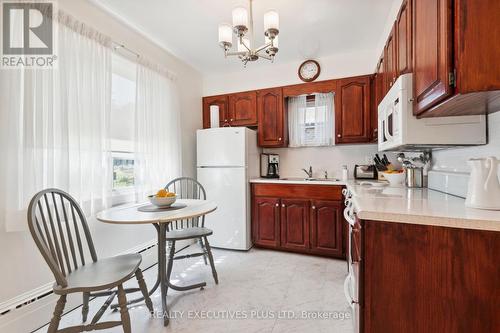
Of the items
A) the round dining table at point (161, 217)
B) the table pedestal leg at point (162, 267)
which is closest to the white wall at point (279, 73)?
the round dining table at point (161, 217)

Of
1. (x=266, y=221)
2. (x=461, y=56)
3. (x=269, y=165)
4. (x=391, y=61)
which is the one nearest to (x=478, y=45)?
(x=461, y=56)

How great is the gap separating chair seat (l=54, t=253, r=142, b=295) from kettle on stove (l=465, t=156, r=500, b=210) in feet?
5.89

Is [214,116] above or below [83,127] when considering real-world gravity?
above

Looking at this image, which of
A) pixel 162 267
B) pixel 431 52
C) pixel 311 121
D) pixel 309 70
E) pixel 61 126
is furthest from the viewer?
pixel 311 121

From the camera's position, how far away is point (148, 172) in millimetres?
2445

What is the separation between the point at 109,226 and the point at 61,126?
3.14 feet

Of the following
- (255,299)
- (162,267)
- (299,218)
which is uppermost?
(299,218)

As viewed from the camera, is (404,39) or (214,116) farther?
(214,116)

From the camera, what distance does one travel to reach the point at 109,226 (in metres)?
2.11

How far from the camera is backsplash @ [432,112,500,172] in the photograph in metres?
1.16

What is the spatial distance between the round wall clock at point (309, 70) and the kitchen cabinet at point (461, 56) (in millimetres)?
1970

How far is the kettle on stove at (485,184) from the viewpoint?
96 centimetres

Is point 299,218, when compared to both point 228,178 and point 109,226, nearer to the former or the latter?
point 228,178

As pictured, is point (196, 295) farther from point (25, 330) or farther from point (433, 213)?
point (433, 213)
